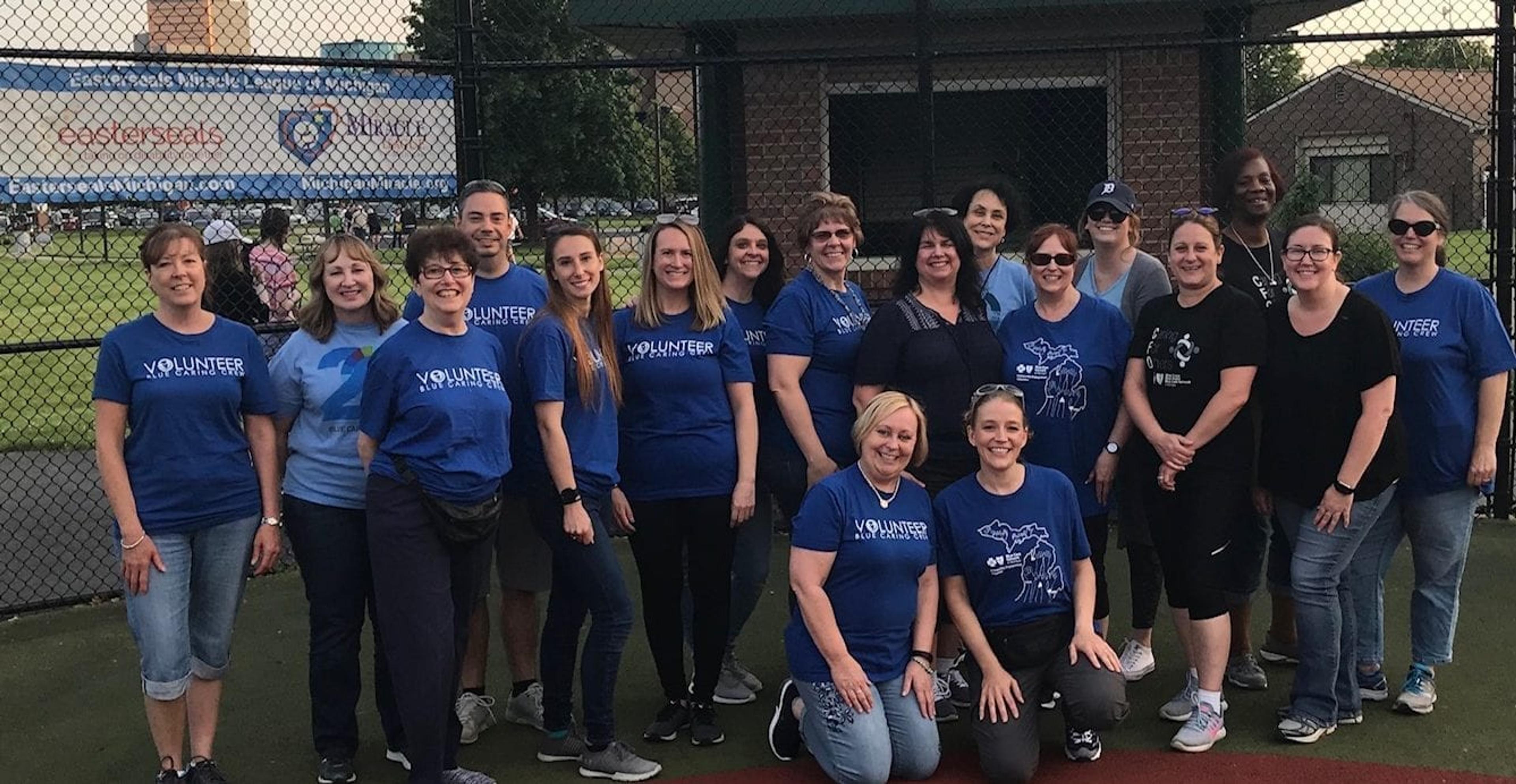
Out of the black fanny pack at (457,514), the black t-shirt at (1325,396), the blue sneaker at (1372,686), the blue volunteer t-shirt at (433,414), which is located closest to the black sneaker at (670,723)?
the black fanny pack at (457,514)

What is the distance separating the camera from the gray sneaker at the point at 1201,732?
13.8ft

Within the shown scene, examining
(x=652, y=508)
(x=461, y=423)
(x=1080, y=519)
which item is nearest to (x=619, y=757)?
(x=652, y=508)

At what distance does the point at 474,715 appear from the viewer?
Result: 4527 mm

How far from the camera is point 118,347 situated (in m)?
3.73

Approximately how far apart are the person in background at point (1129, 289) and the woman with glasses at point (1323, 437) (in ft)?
1.50

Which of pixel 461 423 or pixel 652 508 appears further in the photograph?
pixel 652 508

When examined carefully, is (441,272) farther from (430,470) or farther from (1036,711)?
(1036,711)

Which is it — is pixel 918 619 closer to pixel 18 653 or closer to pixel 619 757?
pixel 619 757

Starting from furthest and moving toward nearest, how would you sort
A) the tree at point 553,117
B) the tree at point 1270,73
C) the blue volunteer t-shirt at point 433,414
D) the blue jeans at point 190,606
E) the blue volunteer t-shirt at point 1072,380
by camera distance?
the tree at point 1270,73, the tree at point 553,117, the blue volunteer t-shirt at point 1072,380, the blue jeans at point 190,606, the blue volunteer t-shirt at point 433,414

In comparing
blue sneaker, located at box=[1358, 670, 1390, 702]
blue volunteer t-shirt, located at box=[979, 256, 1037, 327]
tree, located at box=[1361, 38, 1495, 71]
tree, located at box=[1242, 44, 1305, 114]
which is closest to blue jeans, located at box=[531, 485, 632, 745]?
blue volunteer t-shirt, located at box=[979, 256, 1037, 327]

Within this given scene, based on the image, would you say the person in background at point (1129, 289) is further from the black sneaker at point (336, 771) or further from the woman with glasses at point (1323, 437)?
the black sneaker at point (336, 771)

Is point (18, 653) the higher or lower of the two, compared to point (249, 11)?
lower

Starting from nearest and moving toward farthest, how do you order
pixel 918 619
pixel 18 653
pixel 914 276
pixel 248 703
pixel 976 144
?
pixel 918 619 < pixel 914 276 < pixel 248 703 < pixel 18 653 < pixel 976 144

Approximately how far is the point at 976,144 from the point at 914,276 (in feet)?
18.6
